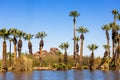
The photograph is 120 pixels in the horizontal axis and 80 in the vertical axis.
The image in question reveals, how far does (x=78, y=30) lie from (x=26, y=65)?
4284 centimetres

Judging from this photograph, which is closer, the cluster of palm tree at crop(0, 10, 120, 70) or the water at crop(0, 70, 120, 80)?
the water at crop(0, 70, 120, 80)

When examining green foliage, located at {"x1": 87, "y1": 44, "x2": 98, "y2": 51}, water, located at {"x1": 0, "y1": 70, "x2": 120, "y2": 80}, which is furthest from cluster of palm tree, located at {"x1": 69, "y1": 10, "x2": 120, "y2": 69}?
water, located at {"x1": 0, "y1": 70, "x2": 120, "y2": 80}

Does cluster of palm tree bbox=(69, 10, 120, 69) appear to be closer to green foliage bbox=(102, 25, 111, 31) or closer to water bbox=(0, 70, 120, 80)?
green foliage bbox=(102, 25, 111, 31)

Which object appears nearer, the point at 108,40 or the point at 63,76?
the point at 63,76

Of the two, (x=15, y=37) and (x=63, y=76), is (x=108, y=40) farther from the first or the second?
(x=63, y=76)

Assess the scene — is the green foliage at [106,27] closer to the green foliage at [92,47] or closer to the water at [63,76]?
the green foliage at [92,47]

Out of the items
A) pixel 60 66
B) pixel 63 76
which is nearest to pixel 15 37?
pixel 60 66

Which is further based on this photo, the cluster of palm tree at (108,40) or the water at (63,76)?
the cluster of palm tree at (108,40)

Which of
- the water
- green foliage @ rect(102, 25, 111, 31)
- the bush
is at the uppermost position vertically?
green foliage @ rect(102, 25, 111, 31)

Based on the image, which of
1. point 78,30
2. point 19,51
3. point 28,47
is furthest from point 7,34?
point 78,30

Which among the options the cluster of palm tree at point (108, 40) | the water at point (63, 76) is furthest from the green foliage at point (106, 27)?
the water at point (63, 76)

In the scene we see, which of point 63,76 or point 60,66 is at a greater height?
point 60,66

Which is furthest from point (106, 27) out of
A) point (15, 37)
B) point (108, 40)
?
point (15, 37)

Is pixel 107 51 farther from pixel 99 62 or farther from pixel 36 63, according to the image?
pixel 36 63
